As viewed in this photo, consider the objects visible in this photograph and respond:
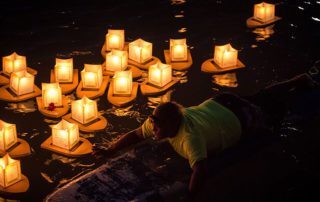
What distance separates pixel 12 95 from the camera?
7.57 metres

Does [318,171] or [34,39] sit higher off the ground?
[34,39]

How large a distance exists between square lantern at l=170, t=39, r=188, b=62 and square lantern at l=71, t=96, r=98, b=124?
6.92 feet

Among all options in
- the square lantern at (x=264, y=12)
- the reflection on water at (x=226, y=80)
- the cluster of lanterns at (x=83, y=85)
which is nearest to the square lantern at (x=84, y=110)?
the cluster of lanterns at (x=83, y=85)

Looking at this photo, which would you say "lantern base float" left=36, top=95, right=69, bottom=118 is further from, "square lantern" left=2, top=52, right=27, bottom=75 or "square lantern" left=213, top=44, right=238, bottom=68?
"square lantern" left=213, top=44, right=238, bottom=68

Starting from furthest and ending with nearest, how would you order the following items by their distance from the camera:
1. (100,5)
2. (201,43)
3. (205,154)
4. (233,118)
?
(100,5) < (201,43) < (233,118) < (205,154)

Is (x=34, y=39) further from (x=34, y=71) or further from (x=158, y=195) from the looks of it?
(x=158, y=195)

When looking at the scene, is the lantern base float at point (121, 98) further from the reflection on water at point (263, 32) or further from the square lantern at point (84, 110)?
the reflection on water at point (263, 32)

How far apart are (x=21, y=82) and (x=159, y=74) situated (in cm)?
211

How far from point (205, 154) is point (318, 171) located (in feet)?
5.47

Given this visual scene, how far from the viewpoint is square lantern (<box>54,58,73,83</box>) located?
7.81 meters

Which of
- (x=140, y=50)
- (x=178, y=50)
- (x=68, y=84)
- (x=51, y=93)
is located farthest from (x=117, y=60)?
(x=51, y=93)

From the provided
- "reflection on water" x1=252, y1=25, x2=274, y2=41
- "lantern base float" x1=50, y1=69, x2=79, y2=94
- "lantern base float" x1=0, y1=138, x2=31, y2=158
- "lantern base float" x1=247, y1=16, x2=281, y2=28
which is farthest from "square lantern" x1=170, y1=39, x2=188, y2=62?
"lantern base float" x1=0, y1=138, x2=31, y2=158

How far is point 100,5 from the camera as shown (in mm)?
11141

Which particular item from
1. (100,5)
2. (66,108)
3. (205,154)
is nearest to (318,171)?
(205,154)
